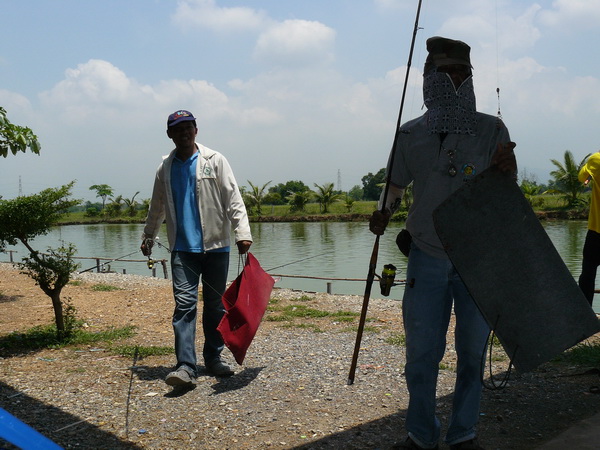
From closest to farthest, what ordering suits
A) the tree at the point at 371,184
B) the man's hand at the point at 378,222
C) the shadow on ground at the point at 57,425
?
the man's hand at the point at 378,222
the shadow on ground at the point at 57,425
the tree at the point at 371,184

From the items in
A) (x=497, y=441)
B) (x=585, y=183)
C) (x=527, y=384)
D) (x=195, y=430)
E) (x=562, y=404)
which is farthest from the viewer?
(x=585, y=183)

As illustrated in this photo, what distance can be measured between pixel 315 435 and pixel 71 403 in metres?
1.92

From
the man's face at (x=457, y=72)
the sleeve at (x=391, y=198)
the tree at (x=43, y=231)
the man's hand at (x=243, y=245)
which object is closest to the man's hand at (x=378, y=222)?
the sleeve at (x=391, y=198)

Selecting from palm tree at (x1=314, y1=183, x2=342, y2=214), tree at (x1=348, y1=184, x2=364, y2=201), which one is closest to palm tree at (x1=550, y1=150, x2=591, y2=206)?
palm tree at (x1=314, y1=183, x2=342, y2=214)

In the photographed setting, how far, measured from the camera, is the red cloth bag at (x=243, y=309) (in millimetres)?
5133

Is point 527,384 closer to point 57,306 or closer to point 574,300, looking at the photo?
point 574,300

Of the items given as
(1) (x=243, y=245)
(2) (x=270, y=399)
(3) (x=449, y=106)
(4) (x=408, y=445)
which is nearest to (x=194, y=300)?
(1) (x=243, y=245)

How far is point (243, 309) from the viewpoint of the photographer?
516 centimetres

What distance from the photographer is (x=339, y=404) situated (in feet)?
15.1

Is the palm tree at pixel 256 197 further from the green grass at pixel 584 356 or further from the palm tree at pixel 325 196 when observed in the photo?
the green grass at pixel 584 356

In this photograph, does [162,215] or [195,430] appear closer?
[195,430]

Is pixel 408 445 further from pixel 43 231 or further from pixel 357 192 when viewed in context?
pixel 357 192

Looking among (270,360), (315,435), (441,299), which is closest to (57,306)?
(270,360)

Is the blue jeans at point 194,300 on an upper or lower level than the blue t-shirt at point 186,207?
lower
